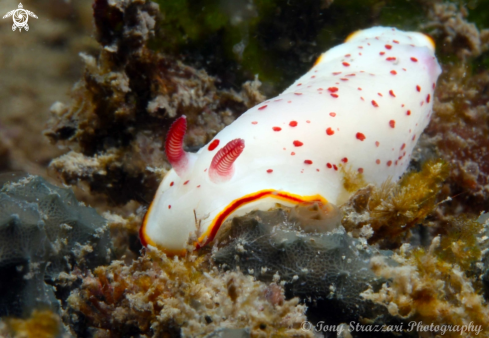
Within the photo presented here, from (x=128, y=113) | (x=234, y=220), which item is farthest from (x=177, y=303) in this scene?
(x=128, y=113)

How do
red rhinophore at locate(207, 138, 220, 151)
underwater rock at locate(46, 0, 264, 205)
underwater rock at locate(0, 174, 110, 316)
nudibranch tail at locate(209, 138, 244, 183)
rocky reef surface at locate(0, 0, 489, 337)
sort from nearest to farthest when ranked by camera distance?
underwater rock at locate(0, 174, 110, 316) < rocky reef surface at locate(0, 0, 489, 337) < nudibranch tail at locate(209, 138, 244, 183) < red rhinophore at locate(207, 138, 220, 151) < underwater rock at locate(46, 0, 264, 205)

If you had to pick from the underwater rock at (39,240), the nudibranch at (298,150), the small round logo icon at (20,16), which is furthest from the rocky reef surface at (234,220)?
the small round logo icon at (20,16)

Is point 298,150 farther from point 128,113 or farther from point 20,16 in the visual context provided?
point 20,16

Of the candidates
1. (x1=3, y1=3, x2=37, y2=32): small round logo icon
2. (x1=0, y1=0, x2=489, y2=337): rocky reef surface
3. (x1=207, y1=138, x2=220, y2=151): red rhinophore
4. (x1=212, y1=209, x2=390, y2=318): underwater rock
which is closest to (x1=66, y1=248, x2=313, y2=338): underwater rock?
(x1=0, y1=0, x2=489, y2=337): rocky reef surface

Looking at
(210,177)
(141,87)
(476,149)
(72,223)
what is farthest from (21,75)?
(476,149)

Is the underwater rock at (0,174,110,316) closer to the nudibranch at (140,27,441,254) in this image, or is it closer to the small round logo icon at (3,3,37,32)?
the nudibranch at (140,27,441,254)

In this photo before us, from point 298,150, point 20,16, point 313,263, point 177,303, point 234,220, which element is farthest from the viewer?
point 20,16

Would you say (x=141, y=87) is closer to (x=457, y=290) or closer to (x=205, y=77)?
(x=205, y=77)
